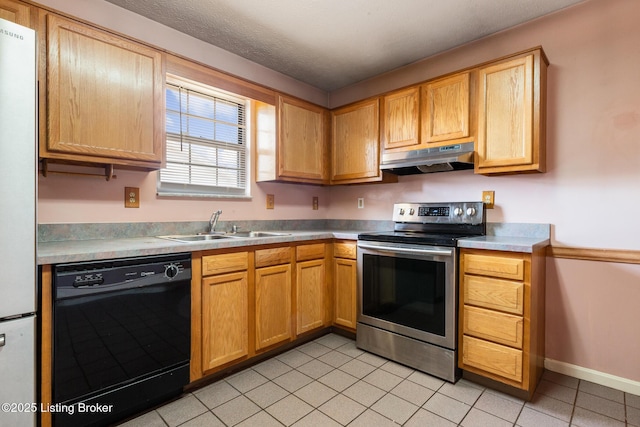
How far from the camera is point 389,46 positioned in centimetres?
267

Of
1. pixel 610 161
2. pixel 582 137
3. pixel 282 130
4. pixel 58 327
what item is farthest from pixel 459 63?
pixel 58 327

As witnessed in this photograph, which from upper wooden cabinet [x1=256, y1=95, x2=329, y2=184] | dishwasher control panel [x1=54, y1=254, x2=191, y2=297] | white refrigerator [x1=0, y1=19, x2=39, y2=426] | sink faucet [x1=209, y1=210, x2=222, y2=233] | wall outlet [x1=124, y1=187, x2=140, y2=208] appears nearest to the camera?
white refrigerator [x1=0, y1=19, x2=39, y2=426]

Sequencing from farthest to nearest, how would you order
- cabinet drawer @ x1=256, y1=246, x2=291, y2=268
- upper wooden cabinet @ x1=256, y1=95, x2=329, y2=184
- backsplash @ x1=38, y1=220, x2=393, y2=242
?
upper wooden cabinet @ x1=256, y1=95, x2=329, y2=184 → cabinet drawer @ x1=256, y1=246, x2=291, y2=268 → backsplash @ x1=38, y1=220, x2=393, y2=242

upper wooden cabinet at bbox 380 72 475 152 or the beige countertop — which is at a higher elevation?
upper wooden cabinet at bbox 380 72 475 152

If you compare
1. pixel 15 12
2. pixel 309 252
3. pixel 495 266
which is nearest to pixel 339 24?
pixel 309 252

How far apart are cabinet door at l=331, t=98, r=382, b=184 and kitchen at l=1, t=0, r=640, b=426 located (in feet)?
3.36

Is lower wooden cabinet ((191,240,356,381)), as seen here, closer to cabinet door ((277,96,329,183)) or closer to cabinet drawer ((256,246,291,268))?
cabinet drawer ((256,246,291,268))

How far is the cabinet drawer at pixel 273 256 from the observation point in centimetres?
234

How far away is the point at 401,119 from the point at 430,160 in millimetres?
495

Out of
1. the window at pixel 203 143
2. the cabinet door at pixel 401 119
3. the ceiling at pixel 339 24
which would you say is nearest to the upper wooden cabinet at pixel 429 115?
the cabinet door at pixel 401 119

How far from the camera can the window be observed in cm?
253

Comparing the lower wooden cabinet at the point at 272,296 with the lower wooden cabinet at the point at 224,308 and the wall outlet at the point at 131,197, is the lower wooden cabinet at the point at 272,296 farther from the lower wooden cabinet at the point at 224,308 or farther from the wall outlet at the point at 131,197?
the wall outlet at the point at 131,197

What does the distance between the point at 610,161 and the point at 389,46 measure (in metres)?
1.77

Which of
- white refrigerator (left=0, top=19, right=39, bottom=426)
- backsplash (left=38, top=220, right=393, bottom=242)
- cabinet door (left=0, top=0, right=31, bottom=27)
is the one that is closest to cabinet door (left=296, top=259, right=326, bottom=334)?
backsplash (left=38, top=220, right=393, bottom=242)
